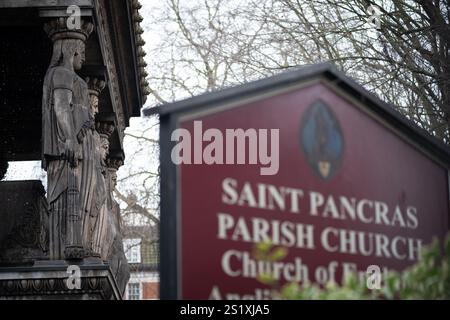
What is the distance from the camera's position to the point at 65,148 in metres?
16.2

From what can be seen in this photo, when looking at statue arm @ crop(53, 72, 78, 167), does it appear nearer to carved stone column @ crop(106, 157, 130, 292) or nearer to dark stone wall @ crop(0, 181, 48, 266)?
dark stone wall @ crop(0, 181, 48, 266)

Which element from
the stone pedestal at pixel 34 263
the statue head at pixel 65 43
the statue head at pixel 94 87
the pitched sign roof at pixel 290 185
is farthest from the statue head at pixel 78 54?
the pitched sign roof at pixel 290 185

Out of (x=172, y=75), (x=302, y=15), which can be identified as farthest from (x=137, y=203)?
(x=302, y=15)

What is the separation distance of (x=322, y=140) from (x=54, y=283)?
11.2 m

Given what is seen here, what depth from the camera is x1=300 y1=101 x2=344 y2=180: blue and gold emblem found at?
15.0ft

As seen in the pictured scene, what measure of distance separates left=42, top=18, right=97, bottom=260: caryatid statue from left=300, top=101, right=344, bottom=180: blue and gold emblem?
11452 millimetres

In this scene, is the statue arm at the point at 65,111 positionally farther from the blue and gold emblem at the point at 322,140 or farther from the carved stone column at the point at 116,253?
the blue and gold emblem at the point at 322,140

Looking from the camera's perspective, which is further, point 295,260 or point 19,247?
point 19,247

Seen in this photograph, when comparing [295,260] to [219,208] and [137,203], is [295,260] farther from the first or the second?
[137,203]

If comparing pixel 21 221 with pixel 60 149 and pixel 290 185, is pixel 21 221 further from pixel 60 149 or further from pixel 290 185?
pixel 290 185

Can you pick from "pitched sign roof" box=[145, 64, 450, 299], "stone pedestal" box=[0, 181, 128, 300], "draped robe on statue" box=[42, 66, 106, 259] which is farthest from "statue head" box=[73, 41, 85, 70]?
"pitched sign roof" box=[145, 64, 450, 299]

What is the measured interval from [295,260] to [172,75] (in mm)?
34264

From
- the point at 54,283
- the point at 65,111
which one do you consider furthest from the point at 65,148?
the point at 54,283

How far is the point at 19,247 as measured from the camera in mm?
19250
